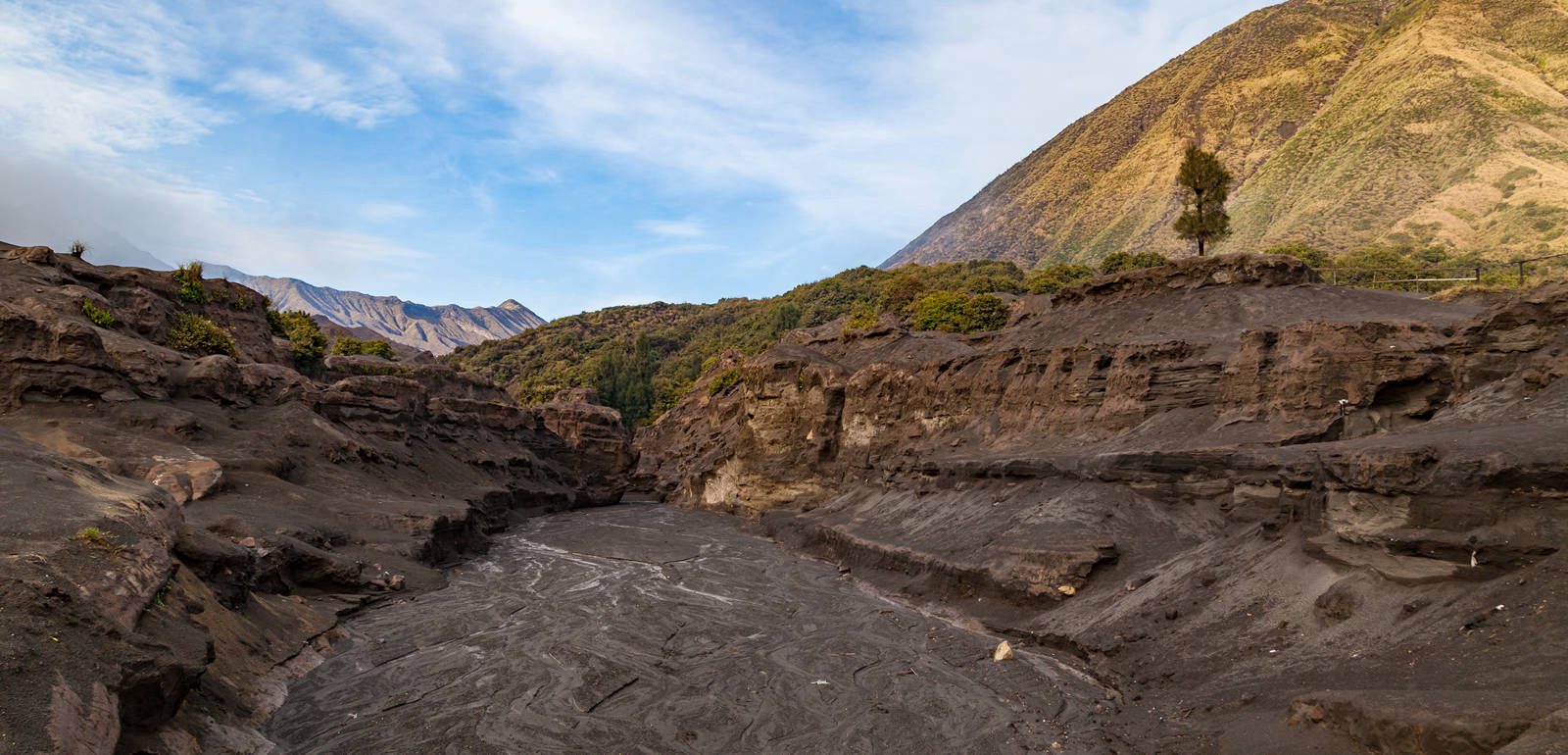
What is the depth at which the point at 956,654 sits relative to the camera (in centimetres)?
2025

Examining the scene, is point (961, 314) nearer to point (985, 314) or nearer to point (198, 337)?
point (985, 314)

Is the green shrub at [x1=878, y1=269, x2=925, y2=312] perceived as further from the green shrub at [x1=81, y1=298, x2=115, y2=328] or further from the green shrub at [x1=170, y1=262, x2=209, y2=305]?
the green shrub at [x1=81, y1=298, x2=115, y2=328]

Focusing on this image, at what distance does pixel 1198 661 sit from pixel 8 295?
4066cm

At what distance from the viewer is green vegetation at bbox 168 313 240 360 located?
38847 mm

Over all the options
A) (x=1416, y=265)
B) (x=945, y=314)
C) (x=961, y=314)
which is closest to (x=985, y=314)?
(x=961, y=314)

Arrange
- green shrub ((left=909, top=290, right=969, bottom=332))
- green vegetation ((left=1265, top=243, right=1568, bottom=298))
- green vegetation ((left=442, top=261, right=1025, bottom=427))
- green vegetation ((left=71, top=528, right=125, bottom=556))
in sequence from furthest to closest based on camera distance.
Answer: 1. green vegetation ((left=442, top=261, right=1025, bottom=427))
2. green shrub ((left=909, top=290, right=969, bottom=332))
3. green vegetation ((left=1265, top=243, right=1568, bottom=298))
4. green vegetation ((left=71, top=528, right=125, bottom=556))

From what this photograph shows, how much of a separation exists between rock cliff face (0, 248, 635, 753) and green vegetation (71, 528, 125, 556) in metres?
0.04

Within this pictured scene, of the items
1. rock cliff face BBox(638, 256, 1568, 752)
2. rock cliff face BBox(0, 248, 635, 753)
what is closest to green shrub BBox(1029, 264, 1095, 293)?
rock cliff face BBox(638, 256, 1568, 752)

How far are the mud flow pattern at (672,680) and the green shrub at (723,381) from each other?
66.8m

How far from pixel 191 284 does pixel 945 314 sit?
202 ft

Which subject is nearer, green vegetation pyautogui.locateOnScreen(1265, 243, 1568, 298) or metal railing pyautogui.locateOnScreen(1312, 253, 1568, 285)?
metal railing pyautogui.locateOnScreen(1312, 253, 1568, 285)

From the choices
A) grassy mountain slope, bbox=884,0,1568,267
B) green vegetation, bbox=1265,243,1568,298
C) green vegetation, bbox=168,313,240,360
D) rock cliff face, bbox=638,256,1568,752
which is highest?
grassy mountain slope, bbox=884,0,1568,267

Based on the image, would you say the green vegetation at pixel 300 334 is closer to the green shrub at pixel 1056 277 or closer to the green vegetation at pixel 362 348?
the green vegetation at pixel 362 348

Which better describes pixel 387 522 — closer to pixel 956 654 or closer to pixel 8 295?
pixel 8 295
